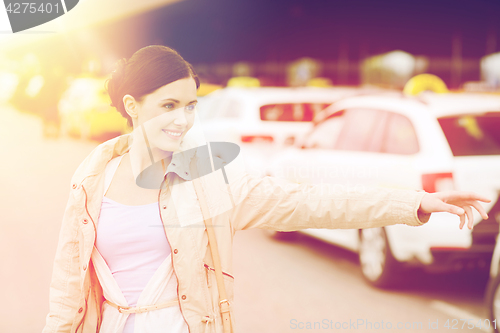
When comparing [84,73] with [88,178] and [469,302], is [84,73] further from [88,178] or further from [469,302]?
[88,178]

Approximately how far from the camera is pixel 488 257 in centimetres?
480

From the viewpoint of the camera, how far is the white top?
1.93m

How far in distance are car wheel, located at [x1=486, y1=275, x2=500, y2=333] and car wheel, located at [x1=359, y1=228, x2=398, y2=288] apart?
118cm

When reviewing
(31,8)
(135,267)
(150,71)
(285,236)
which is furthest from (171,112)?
(285,236)

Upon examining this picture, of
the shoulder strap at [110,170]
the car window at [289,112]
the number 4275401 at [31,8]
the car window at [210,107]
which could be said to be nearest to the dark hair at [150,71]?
the shoulder strap at [110,170]

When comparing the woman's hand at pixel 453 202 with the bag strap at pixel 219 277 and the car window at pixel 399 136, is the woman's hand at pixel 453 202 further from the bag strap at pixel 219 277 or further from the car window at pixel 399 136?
the car window at pixel 399 136

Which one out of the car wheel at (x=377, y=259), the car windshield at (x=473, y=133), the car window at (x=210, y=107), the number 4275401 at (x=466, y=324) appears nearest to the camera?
the number 4275401 at (x=466, y=324)

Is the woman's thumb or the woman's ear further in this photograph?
the woman's ear

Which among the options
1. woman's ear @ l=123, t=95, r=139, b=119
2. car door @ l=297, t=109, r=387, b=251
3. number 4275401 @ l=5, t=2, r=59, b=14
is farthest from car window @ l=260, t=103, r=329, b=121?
woman's ear @ l=123, t=95, r=139, b=119

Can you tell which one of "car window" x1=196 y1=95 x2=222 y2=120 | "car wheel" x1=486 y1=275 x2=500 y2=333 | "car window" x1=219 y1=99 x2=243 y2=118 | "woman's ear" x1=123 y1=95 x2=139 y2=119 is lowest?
"car wheel" x1=486 y1=275 x2=500 y2=333

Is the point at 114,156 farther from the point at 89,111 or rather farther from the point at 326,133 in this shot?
the point at 89,111

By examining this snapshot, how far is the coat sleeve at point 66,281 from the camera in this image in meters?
2.07

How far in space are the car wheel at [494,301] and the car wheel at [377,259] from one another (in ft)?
3.87

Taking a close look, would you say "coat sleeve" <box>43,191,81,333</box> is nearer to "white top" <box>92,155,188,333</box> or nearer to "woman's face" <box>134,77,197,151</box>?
"white top" <box>92,155,188,333</box>
